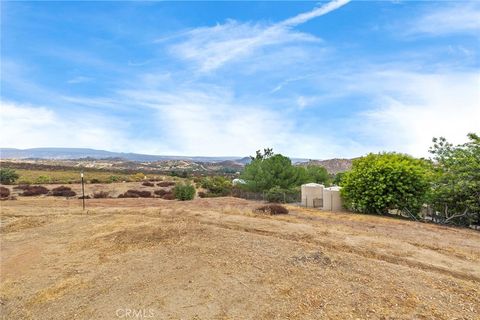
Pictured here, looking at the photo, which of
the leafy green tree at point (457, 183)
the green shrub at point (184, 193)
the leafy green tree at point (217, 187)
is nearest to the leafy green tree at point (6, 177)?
the leafy green tree at point (217, 187)

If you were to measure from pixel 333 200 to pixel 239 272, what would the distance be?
13.4 meters

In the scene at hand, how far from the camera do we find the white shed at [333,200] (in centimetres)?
1939

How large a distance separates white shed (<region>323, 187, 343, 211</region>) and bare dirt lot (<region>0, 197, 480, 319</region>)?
688cm

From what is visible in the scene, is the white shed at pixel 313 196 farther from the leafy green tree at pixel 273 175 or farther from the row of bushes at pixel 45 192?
the row of bushes at pixel 45 192

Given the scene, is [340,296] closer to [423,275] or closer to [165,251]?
[423,275]

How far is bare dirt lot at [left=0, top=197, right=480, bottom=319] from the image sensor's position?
584 centimetres

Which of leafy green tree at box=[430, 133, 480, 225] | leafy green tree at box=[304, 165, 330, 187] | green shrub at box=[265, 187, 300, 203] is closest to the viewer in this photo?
leafy green tree at box=[430, 133, 480, 225]

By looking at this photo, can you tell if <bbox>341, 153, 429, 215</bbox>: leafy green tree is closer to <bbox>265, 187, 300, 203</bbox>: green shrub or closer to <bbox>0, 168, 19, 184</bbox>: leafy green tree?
<bbox>265, 187, 300, 203</bbox>: green shrub

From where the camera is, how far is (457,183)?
14797 mm

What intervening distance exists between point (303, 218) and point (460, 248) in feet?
19.7

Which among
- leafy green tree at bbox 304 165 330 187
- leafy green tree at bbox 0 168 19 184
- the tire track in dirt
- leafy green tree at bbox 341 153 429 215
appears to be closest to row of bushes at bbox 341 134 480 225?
leafy green tree at bbox 341 153 429 215

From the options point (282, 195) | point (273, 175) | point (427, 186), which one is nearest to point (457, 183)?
point (427, 186)

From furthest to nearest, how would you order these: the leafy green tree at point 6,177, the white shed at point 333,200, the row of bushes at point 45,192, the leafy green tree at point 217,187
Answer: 1. the leafy green tree at point 6,177
2. the leafy green tree at point 217,187
3. the row of bushes at point 45,192
4. the white shed at point 333,200

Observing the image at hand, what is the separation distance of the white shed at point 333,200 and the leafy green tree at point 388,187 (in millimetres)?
1290
